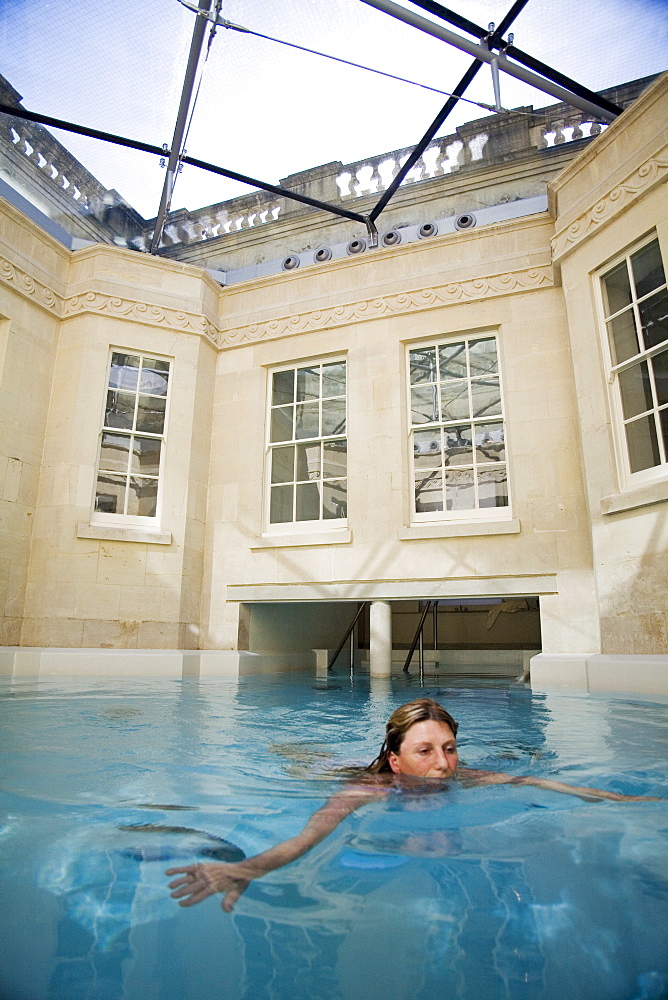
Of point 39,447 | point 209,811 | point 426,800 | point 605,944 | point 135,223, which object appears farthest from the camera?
point 135,223

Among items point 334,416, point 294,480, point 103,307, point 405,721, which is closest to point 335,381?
point 334,416

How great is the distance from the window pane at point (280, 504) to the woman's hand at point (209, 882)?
293 inches

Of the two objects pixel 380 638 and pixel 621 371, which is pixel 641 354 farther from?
pixel 380 638

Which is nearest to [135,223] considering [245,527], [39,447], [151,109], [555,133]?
[151,109]

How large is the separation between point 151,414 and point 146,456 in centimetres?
64

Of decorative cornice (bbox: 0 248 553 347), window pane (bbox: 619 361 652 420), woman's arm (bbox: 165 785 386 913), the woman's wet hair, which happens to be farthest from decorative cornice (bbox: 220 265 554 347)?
woman's arm (bbox: 165 785 386 913)

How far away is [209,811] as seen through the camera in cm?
180

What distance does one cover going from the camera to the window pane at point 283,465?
8.91 m

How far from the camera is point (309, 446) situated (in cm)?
893

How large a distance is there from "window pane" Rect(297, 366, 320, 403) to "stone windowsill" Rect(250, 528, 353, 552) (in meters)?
2.12

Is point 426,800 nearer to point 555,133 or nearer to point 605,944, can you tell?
point 605,944

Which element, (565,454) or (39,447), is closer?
(565,454)

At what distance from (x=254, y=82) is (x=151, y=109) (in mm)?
1356

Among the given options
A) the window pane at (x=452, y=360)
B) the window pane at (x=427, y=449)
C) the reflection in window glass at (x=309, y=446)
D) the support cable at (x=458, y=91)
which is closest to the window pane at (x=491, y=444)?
the window pane at (x=427, y=449)
